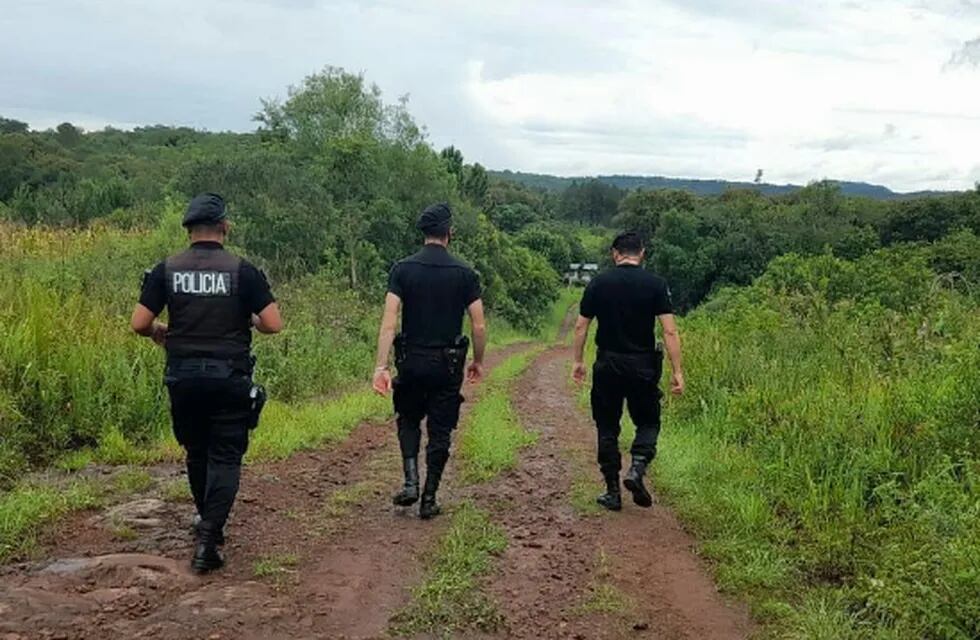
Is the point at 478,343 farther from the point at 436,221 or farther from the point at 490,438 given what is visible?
the point at 490,438

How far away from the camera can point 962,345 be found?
694 centimetres

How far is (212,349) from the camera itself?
4836mm

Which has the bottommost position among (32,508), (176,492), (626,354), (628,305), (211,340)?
(176,492)

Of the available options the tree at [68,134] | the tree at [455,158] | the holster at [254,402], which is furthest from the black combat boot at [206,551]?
the tree at [68,134]

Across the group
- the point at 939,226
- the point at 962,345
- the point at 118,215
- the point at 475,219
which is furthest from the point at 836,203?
the point at 962,345

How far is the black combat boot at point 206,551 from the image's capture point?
470cm

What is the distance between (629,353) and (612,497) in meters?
1.13

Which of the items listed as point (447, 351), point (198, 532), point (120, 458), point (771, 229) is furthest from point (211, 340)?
point (771, 229)

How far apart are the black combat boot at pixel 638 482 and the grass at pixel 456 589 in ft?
3.97

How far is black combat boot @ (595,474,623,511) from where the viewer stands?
21.3 ft

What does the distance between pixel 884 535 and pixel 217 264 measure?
4306 millimetres

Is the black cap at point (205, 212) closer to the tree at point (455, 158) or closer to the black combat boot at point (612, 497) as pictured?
the black combat boot at point (612, 497)

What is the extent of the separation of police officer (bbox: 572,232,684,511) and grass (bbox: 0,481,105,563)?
3699mm

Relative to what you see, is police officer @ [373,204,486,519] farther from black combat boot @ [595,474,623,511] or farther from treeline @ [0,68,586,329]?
treeline @ [0,68,586,329]
